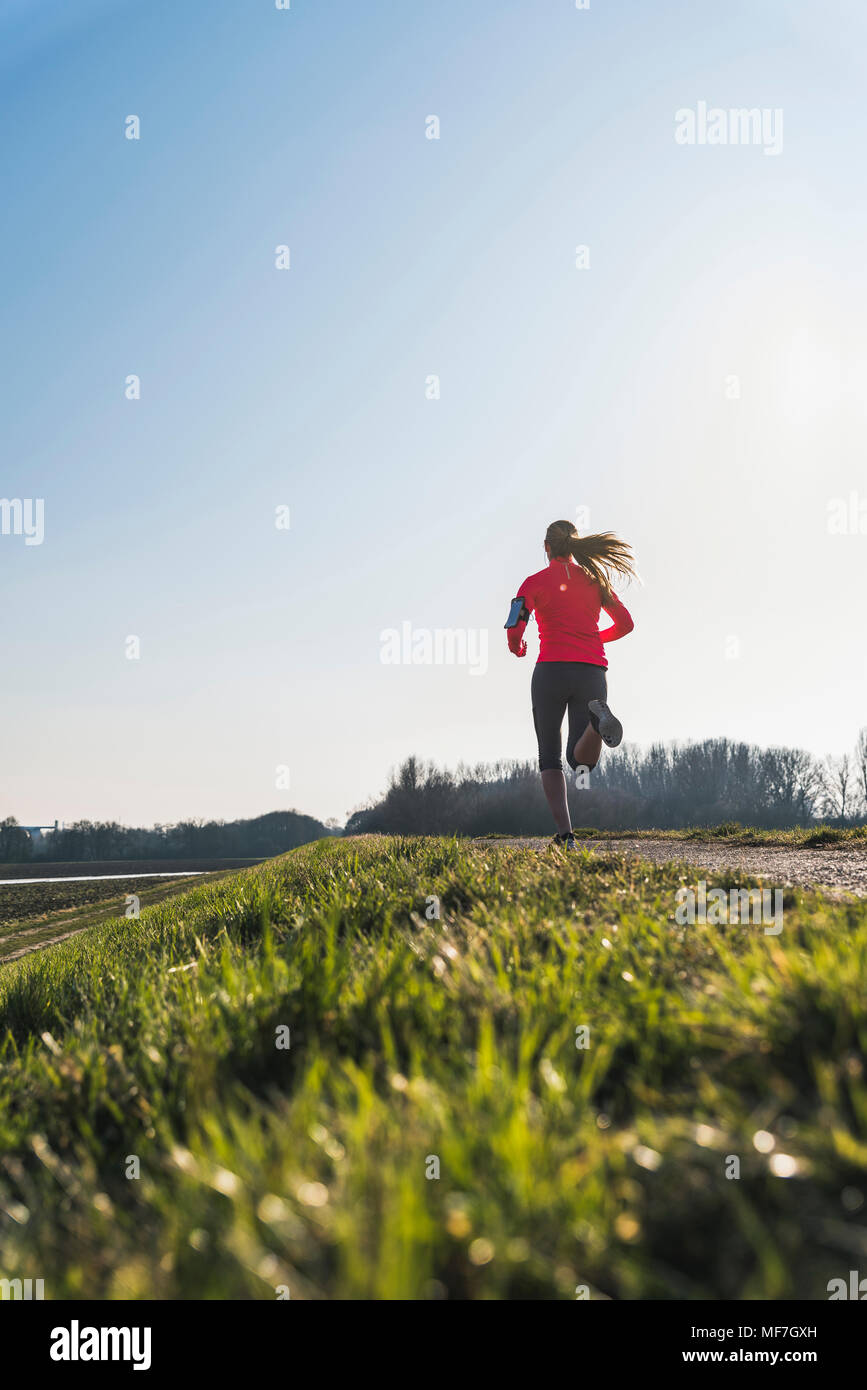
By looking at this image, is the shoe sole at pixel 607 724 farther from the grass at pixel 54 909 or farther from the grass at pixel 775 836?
the grass at pixel 54 909

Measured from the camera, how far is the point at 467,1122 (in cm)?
150

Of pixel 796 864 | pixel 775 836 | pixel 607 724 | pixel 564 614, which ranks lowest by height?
pixel 775 836

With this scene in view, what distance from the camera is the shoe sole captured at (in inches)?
280

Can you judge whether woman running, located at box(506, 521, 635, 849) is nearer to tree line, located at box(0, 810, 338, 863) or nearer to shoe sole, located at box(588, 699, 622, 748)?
shoe sole, located at box(588, 699, 622, 748)

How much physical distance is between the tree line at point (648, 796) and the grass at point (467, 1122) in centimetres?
3214

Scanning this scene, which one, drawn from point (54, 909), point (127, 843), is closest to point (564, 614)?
point (54, 909)

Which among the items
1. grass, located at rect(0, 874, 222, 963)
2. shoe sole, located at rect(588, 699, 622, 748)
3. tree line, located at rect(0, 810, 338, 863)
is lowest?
tree line, located at rect(0, 810, 338, 863)

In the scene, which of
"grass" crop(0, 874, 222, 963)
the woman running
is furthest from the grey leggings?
"grass" crop(0, 874, 222, 963)

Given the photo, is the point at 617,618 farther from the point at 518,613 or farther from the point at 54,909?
the point at 54,909

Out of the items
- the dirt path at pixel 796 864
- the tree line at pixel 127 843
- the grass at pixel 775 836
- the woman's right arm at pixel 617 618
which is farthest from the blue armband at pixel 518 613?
the tree line at pixel 127 843

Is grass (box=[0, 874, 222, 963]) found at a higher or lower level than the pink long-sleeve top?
lower

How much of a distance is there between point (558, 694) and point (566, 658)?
1.26 ft
